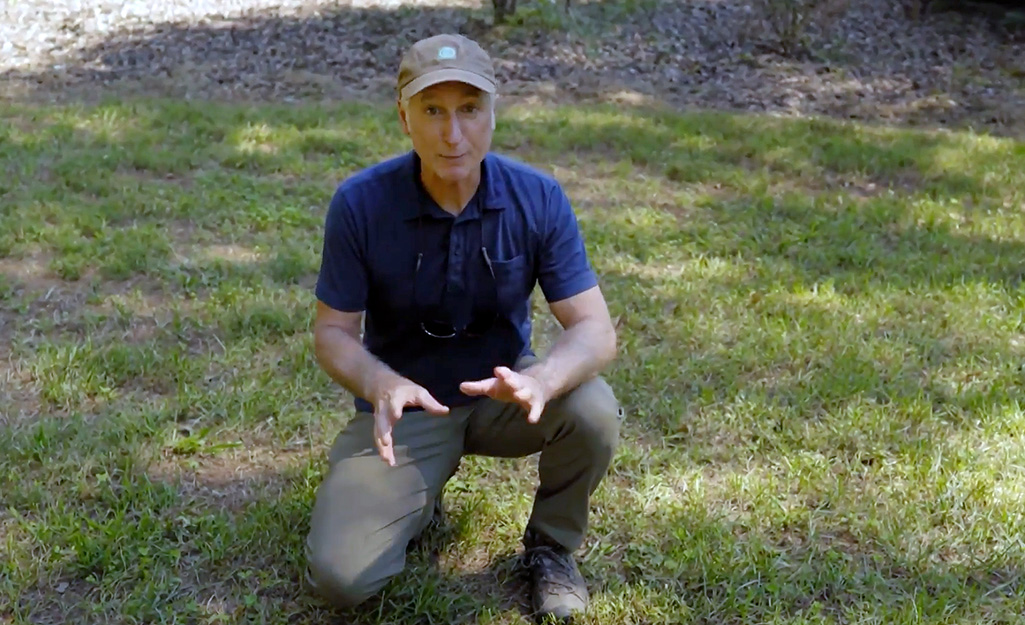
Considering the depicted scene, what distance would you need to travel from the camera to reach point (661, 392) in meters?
3.75

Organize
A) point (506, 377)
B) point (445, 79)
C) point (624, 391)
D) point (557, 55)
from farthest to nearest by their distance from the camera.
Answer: point (557, 55) → point (624, 391) → point (445, 79) → point (506, 377)

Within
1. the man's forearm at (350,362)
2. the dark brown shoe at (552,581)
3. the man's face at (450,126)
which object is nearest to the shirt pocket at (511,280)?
the man's face at (450,126)

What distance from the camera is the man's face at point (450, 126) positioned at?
2.42m

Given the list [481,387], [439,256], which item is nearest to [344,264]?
[439,256]

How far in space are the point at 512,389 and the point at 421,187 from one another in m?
0.62

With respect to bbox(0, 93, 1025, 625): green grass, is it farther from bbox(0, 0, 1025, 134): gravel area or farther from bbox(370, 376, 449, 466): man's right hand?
bbox(0, 0, 1025, 134): gravel area

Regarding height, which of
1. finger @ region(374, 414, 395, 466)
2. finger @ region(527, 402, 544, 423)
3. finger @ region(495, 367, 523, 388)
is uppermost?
finger @ region(495, 367, 523, 388)

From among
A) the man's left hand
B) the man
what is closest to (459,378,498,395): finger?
the man's left hand

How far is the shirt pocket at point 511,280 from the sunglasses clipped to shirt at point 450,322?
12 mm

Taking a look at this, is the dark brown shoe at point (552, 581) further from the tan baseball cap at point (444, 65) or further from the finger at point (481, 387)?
the tan baseball cap at point (444, 65)

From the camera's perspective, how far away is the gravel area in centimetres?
811

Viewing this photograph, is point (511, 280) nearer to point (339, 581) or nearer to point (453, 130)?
point (453, 130)

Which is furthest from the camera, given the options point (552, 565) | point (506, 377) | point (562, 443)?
point (552, 565)

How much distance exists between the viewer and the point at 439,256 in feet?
8.47
